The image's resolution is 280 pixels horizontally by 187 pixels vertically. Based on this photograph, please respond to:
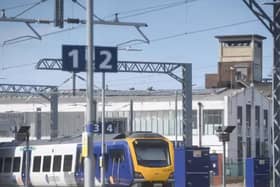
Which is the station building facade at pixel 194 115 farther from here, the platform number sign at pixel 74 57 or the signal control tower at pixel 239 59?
the platform number sign at pixel 74 57

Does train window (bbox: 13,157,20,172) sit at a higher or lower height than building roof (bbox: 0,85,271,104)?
lower

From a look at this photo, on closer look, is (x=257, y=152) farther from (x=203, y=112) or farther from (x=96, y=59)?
(x=96, y=59)

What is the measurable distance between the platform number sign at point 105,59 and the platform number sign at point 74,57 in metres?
0.38

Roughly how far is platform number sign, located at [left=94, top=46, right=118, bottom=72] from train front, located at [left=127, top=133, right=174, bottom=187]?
43.0 ft

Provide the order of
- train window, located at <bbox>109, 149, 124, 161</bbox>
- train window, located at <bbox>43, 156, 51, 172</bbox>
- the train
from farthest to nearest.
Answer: train window, located at <bbox>43, 156, 51, 172</bbox> → train window, located at <bbox>109, 149, 124, 161</bbox> → the train

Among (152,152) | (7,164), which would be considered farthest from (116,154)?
(7,164)

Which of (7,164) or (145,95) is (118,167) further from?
(145,95)

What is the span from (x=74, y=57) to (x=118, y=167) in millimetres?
14745

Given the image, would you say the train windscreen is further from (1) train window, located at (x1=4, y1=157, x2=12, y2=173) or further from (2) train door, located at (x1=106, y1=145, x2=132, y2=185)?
(1) train window, located at (x1=4, y1=157, x2=12, y2=173)

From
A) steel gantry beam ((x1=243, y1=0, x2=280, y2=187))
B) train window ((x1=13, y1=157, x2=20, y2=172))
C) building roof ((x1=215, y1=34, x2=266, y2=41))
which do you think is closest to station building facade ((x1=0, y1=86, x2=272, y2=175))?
building roof ((x1=215, y1=34, x2=266, y2=41))

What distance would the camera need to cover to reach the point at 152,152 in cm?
3688

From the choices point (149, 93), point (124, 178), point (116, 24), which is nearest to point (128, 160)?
point (124, 178)

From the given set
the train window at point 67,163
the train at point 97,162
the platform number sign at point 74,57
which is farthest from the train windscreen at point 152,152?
the platform number sign at point 74,57

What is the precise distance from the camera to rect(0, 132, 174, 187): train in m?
36.1
